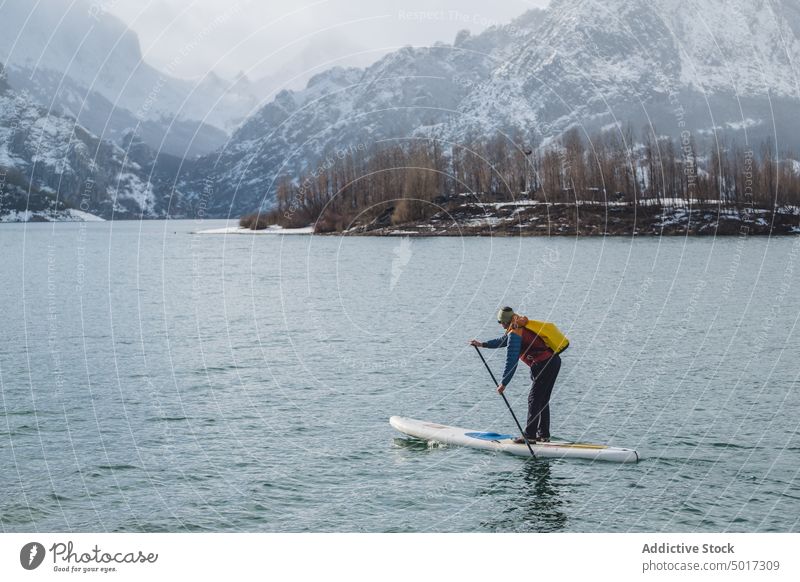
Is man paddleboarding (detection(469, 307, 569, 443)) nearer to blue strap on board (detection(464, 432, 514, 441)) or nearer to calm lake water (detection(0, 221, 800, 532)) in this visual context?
blue strap on board (detection(464, 432, 514, 441))

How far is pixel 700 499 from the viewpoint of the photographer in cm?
2148

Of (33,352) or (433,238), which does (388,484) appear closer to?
(33,352)

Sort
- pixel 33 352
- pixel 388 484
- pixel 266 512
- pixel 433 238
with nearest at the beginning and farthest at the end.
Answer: pixel 266 512 < pixel 388 484 < pixel 33 352 < pixel 433 238

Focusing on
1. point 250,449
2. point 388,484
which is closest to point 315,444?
point 250,449

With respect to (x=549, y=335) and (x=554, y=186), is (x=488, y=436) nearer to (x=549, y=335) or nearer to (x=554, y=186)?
(x=549, y=335)

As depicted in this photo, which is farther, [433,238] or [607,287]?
[433,238]

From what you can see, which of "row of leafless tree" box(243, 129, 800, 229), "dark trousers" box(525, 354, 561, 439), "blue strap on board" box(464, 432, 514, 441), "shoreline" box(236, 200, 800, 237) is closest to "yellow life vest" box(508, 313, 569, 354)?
"dark trousers" box(525, 354, 561, 439)

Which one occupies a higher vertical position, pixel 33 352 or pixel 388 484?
pixel 33 352

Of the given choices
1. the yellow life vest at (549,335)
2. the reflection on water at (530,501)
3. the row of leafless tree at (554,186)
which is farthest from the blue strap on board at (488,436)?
the row of leafless tree at (554,186)

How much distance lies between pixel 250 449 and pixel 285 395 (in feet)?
26.5

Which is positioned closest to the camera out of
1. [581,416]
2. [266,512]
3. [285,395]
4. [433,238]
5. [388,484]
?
[266,512]

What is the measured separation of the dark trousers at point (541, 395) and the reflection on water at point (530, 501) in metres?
1.20

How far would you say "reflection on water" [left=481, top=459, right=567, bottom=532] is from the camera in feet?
66.6

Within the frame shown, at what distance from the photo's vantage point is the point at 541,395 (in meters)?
25.1
